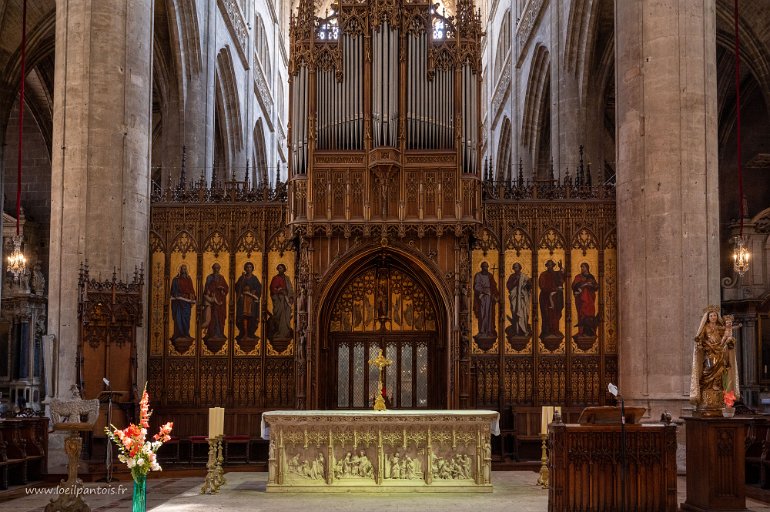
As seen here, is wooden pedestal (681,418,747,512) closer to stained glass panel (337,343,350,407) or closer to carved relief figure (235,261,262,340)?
stained glass panel (337,343,350,407)

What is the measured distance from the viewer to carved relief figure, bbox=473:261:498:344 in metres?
18.6

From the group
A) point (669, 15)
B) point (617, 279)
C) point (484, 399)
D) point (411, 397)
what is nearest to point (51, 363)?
point (411, 397)

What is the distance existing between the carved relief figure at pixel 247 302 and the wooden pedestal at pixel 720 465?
966 cm

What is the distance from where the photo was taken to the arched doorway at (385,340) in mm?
18922

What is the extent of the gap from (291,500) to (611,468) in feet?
14.3

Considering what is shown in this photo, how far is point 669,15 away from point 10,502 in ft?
45.9

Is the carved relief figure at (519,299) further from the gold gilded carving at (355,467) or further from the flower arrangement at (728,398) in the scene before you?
the flower arrangement at (728,398)

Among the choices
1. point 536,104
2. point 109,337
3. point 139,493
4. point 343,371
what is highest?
point 536,104

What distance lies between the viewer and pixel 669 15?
17391 mm

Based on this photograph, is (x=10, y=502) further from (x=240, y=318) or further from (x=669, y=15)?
(x=669, y=15)

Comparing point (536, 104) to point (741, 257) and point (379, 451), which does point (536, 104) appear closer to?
point (741, 257)

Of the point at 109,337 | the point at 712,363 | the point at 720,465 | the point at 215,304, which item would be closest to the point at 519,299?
the point at 215,304

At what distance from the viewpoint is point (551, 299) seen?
18.7m

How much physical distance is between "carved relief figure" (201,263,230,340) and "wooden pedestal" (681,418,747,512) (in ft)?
33.2
